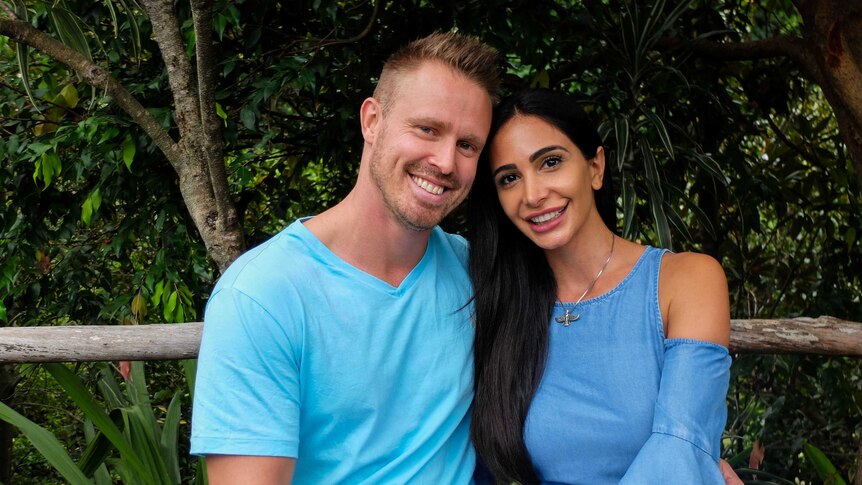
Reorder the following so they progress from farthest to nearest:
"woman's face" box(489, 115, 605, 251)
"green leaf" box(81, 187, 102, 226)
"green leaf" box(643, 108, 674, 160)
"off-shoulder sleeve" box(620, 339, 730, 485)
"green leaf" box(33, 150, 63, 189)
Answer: "green leaf" box(643, 108, 674, 160) < "green leaf" box(81, 187, 102, 226) < "green leaf" box(33, 150, 63, 189) < "woman's face" box(489, 115, 605, 251) < "off-shoulder sleeve" box(620, 339, 730, 485)

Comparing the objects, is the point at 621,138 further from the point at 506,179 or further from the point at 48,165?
the point at 48,165

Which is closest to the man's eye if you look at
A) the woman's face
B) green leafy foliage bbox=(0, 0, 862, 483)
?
the woman's face

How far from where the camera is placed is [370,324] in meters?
1.66

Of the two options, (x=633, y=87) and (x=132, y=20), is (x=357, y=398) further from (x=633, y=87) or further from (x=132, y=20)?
(x=633, y=87)

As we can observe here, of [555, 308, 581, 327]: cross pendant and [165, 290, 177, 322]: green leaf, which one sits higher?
[555, 308, 581, 327]: cross pendant

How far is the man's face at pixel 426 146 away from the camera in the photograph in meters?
1.74

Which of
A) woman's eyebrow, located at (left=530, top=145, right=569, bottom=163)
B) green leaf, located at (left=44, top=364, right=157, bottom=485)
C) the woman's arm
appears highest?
woman's eyebrow, located at (left=530, top=145, right=569, bottom=163)

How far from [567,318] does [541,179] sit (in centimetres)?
31

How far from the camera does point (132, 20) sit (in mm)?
2344

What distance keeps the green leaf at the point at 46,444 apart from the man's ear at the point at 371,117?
92 cm

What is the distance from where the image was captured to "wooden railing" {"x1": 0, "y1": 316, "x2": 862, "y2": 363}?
6.19 ft

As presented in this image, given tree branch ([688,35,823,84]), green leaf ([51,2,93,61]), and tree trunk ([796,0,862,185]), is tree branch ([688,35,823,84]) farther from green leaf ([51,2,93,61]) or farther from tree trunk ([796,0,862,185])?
green leaf ([51,2,93,61])

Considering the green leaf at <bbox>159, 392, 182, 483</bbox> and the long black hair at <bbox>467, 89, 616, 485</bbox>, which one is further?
the green leaf at <bbox>159, 392, 182, 483</bbox>

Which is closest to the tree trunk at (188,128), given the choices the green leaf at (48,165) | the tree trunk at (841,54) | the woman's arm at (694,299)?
the green leaf at (48,165)
